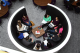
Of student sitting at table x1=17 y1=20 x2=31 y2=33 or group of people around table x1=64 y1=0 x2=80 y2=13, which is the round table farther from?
group of people around table x1=64 y1=0 x2=80 y2=13

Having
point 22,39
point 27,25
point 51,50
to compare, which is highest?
point 27,25

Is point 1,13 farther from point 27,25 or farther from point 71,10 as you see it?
point 71,10

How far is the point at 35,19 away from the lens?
6.89 metres

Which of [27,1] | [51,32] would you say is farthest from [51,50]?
[27,1]

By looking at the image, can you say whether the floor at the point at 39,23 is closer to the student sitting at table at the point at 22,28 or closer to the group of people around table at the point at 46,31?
the group of people around table at the point at 46,31

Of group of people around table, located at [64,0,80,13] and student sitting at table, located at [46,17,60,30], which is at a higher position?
group of people around table, located at [64,0,80,13]

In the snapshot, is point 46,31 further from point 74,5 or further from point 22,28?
point 74,5

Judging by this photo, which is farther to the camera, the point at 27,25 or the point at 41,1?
the point at 41,1

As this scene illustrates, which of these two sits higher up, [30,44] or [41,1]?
[41,1]

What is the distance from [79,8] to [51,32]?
2.94 metres

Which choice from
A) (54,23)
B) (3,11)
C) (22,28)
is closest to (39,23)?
(54,23)

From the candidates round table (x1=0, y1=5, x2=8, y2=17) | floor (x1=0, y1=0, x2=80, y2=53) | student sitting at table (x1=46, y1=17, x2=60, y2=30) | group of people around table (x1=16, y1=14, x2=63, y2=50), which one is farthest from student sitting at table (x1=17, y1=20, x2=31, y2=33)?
round table (x1=0, y1=5, x2=8, y2=17)

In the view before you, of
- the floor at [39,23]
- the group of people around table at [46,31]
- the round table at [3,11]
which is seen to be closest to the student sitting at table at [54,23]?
the group of people around table at [46,31]

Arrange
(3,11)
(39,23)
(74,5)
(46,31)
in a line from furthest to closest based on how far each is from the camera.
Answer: (74,5)
(39,23)
(3,11)
(46,31)
